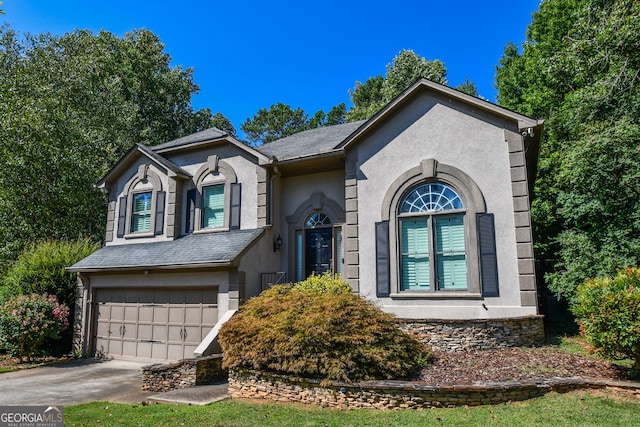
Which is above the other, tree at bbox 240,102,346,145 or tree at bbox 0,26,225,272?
tree at bbox 240,102,346,145

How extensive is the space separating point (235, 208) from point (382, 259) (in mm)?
5073

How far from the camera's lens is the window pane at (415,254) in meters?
10.8

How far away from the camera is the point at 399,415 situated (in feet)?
22.2

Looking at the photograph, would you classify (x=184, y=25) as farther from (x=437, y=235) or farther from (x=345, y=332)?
(x=345, y=332)

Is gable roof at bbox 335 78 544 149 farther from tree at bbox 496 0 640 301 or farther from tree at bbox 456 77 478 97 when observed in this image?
tree at bbox 456 77 478 97

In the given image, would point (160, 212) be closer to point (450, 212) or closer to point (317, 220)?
point (317, 220)

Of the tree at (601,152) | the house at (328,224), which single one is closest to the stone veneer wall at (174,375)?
the house at (328,224)

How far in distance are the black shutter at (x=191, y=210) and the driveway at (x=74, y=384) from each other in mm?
4417

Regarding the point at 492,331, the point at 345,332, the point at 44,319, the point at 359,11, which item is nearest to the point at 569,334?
the point at 492,331

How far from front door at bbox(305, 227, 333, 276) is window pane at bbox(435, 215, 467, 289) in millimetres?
3494

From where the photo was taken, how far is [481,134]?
10742mm

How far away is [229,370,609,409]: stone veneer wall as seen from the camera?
7023 millimetres

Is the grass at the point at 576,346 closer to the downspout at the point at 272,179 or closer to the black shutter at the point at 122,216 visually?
the downspout at the point at 272,179

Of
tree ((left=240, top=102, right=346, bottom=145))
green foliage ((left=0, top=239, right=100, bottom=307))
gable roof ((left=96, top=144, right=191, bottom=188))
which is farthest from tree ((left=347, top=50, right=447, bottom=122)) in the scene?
green foliage ((left=0, top=239, right=100, bottom=307))
